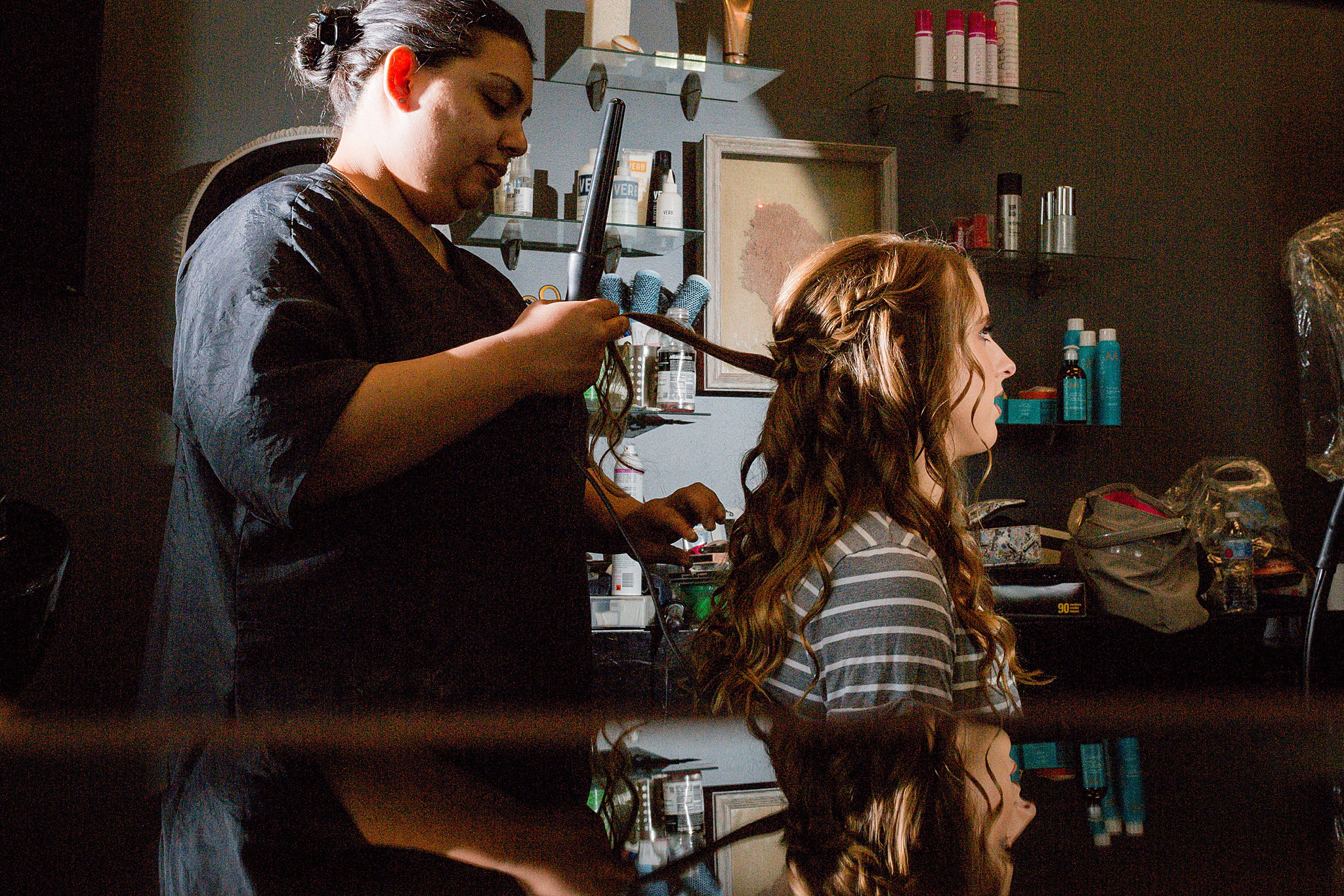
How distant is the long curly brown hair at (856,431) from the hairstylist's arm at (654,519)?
0.30 ft

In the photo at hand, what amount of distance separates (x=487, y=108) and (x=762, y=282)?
6.49 feet

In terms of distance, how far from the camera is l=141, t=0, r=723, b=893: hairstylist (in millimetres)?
855

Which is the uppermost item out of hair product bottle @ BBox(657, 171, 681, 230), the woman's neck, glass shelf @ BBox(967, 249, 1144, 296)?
hair product bottle @ BBox(657, 171, 681, 230)

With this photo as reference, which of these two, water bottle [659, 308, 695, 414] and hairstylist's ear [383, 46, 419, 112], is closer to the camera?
hairstylist's ear [383, 46, 419, 112]

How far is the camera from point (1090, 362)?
3.29 metres

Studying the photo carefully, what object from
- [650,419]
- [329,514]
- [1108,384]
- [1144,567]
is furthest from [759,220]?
[329,514]

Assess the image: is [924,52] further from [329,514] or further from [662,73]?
[329,514]

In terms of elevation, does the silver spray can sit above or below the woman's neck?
above

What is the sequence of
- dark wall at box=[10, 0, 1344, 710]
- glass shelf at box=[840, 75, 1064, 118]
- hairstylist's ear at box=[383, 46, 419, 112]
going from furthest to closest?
glass shelf at box=[840, 75, 1064, 118] → dark wall at box=[10, 0, 1344, 710] → hairstylist's ear at box=[383, 46, 419, 112]

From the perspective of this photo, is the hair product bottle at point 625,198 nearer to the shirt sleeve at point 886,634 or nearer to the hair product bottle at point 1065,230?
the hair product bottle at point 1065,230

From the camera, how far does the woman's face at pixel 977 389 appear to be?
1.37 m

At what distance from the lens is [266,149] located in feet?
8.70

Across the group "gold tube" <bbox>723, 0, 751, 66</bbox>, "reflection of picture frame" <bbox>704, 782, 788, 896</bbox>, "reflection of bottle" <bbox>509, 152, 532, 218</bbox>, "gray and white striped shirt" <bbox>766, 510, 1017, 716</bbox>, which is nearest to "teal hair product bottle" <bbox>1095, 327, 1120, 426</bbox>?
"gold tube" <bbox>723, 0, 751, 66</bbox>

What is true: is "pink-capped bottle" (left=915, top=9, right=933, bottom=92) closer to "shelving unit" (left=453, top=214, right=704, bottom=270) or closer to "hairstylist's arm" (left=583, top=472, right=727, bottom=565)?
"shelving unit" (left=453, top=214, right=704, bottom=270)
